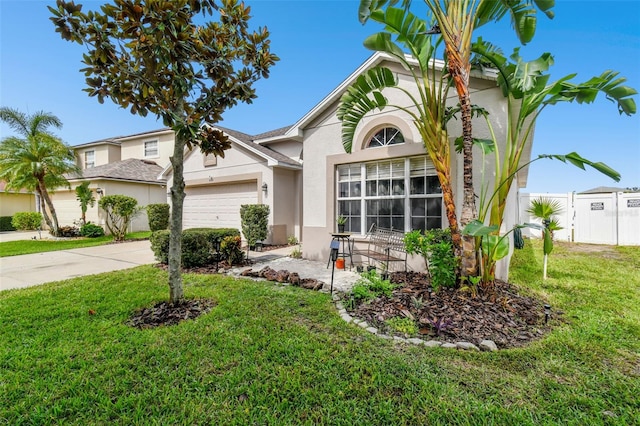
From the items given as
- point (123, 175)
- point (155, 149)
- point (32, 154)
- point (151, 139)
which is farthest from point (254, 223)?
point (151, 139)

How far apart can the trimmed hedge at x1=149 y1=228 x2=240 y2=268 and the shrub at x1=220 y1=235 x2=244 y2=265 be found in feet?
1.15

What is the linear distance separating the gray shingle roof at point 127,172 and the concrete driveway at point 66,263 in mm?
6838

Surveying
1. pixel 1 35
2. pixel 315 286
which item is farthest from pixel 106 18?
pixel 1 35

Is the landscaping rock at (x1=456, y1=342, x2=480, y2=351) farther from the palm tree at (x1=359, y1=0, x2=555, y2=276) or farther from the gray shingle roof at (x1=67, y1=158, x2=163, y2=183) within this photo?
the gray shingle roof at (x1=67, y1=158, x2=163, y2=183)

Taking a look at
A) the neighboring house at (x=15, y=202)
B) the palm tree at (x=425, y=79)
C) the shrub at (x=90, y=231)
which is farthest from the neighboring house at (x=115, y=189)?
the palm tree at (x=425, y=79)

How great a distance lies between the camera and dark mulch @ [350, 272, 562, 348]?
400cm

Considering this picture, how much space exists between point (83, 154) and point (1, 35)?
78.8 feet

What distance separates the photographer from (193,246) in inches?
321

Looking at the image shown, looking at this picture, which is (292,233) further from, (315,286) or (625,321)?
(625,321)

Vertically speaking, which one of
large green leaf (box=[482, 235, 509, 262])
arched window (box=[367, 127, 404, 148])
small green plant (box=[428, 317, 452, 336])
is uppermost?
arched window (box=[367, 127, 404, 148])

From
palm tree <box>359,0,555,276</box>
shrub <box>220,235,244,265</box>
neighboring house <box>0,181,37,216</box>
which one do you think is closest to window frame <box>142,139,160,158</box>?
neighboring house <box>0,181,37,216</box>

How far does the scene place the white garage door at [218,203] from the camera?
528 inches

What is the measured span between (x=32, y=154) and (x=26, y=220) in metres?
9.52

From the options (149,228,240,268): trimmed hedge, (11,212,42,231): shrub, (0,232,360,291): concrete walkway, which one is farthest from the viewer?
(11,212,42,231): shrub
